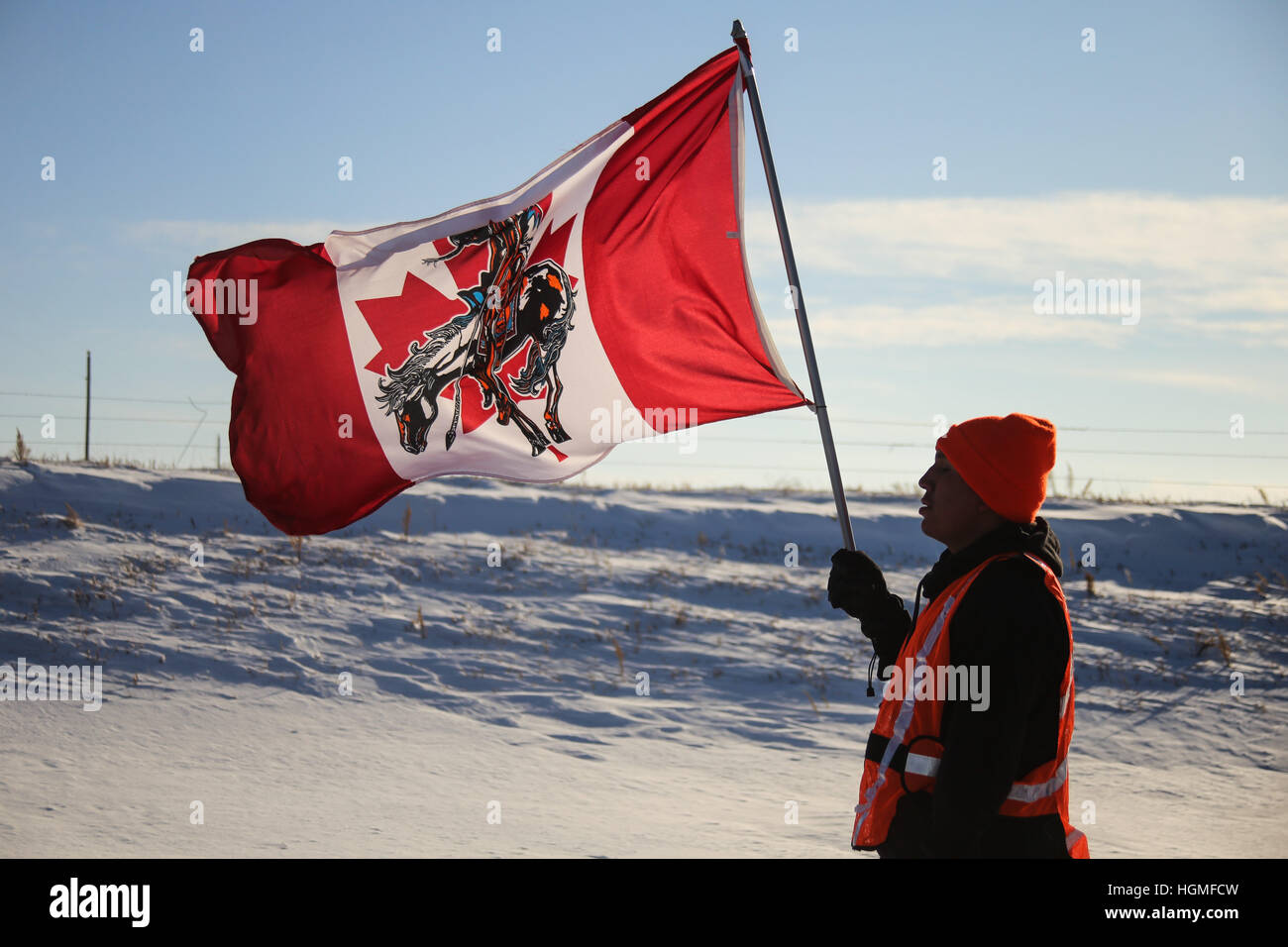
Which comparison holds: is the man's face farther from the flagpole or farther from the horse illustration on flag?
the horse illustration on flag

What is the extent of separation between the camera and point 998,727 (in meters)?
2.58

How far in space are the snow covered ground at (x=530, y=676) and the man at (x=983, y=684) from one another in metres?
3.78

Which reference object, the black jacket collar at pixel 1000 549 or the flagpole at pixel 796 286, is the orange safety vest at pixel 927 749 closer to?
the black jacket collar at pixel 1000 549

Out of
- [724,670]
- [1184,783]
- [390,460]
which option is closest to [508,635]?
[724,670]

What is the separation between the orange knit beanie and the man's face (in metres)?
0.04

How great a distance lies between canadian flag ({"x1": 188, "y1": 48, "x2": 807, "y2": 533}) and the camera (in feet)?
16.2

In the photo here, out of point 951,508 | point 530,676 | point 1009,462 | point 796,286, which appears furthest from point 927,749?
point 530,676

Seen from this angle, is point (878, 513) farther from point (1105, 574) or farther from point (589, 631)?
point (589, 631)

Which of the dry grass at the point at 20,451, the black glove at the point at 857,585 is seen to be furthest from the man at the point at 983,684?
the dry grass at the point at 20,451

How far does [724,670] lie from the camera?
11.7 metres

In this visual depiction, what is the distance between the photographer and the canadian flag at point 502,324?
195 inches

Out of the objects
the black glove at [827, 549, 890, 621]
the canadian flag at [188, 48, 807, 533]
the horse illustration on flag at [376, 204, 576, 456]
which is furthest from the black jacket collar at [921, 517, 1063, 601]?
the horse illustration on flag at [376, 204, 576, 456]

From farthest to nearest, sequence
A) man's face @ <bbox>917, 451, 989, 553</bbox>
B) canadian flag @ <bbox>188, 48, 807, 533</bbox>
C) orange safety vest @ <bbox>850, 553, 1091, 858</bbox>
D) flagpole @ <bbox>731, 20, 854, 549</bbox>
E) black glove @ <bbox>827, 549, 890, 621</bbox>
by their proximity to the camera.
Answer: canadian flag @ <bbox>188, 48, 807, 533</bbox>, flagpole @ <bbox>731, 20, 854, 549</bbox>, black glove @ <bbox>827, 549, 890, 621</bbox>, man's face @ <bbox>917, 451, 989, 553</bbox>, orange safety vest @ <bbox>850, 553, 1091, 858</bbox>

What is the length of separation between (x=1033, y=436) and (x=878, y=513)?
16.1 meters
